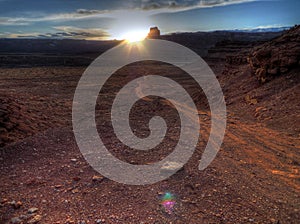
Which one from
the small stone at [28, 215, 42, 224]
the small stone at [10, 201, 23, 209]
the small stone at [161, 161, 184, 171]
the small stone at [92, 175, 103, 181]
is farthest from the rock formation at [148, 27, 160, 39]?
the small stone at [28, 215, 42, 224]

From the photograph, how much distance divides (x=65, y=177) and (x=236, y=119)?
5995 mm

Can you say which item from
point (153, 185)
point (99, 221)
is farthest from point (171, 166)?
point (99, 221)

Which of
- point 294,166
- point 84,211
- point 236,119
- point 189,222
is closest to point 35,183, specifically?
point 84,211

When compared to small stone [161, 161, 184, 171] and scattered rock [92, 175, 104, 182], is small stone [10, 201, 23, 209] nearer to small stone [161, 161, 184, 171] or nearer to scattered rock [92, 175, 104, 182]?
scattered rock [92, 175, 104, 182]

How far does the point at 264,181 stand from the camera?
15.6 ft

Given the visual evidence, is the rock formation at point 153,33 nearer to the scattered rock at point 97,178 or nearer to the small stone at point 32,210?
the scattered rock at point 97,178

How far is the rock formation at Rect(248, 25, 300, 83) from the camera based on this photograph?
10.1 meters

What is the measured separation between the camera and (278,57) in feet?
34.6

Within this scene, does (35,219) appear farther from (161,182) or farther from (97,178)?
(161,182)

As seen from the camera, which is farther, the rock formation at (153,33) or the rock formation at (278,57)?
the rock formation at (153,33)

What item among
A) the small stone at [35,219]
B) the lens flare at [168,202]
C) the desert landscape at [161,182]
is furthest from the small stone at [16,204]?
the lens flare at [168,202]

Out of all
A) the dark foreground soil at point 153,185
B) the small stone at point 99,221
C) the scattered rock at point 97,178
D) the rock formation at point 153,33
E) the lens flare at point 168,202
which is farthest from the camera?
the rock formation at point 153,33

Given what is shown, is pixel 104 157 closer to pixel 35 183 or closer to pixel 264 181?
pixel 35 183

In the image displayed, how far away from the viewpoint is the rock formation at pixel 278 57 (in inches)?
398
